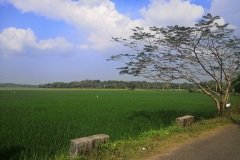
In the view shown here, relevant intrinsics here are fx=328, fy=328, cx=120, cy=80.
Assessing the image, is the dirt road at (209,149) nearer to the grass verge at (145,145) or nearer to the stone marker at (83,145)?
the grass verge at (145,145)

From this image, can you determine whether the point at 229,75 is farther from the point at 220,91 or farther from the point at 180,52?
the point at 180,52

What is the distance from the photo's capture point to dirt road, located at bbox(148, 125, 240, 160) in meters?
7.36

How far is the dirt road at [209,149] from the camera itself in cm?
736

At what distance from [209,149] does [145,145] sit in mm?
1617

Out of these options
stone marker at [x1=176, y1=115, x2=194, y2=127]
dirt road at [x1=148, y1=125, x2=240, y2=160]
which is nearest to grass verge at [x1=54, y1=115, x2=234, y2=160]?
stone marker at [x1=176, y1=115, x2=194, y2=127]

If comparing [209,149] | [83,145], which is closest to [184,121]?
[209,149]

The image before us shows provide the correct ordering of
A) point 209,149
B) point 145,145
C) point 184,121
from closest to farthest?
point 209,149
point 145,145
point 184,121

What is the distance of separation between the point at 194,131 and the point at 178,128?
21.3 inches

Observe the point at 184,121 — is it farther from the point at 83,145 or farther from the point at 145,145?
the point at 83,145

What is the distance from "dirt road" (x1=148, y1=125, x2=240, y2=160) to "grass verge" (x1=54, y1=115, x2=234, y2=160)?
1.28 ft

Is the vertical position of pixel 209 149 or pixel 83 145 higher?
pixel 83 145

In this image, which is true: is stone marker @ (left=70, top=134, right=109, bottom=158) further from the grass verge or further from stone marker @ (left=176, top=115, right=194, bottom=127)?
stone marker @ (left=176, top=115, right=194, bottom=127)

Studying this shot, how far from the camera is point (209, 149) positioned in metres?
8.23

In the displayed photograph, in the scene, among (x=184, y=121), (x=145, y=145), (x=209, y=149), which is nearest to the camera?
(x=209, y=149)
